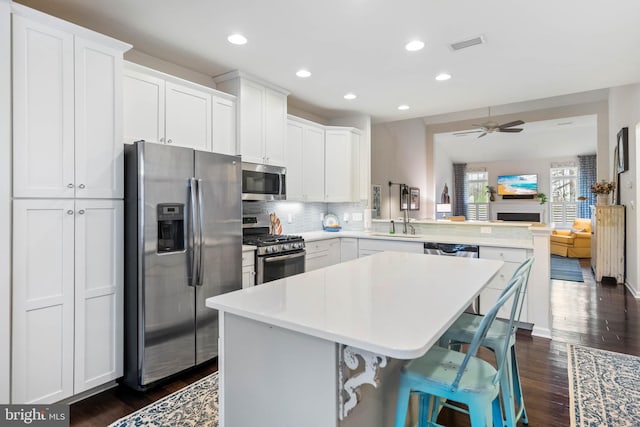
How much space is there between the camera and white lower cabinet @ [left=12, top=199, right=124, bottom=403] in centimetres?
201

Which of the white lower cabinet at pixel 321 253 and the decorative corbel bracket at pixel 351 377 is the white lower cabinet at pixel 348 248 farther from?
the decorative corbel bracket at pixel 351 377

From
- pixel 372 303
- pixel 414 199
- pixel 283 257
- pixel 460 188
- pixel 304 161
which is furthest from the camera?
pixel 460 188

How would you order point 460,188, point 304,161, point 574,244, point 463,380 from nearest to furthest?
point 463,380, point 304,161, point 574,244, point 460,188

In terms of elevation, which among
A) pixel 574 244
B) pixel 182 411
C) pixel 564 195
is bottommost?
pixel 182 411

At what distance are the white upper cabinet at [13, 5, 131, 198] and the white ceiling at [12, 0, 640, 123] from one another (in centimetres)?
41

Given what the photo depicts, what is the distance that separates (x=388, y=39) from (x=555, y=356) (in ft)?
9.68

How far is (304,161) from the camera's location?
4566 mm

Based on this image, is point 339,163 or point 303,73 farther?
point 339,163

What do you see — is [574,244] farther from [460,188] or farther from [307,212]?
[307,212]

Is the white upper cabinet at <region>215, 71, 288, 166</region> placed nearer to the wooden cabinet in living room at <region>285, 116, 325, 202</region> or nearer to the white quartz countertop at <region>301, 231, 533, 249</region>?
the wooden cabinet in living room at <region>285, 116, 325, 202</region>

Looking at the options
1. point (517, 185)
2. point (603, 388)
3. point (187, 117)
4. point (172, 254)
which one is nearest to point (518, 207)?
point (517, 185)

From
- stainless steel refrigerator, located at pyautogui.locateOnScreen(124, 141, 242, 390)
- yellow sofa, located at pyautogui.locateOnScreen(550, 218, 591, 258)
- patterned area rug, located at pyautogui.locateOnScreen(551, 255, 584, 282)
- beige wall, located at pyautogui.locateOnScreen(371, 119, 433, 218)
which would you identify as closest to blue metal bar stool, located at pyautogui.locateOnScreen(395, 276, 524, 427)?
stainless steel refrigerator, located at pyautogui.locateOnScreen(124, 141, 242, 390)

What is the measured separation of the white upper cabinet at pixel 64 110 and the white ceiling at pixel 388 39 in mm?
409

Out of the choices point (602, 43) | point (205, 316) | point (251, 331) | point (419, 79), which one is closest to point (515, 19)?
point (602, 43)
